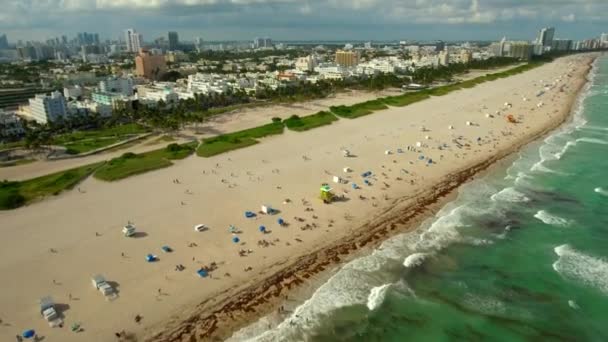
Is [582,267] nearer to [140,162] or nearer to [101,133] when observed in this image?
[140,162]

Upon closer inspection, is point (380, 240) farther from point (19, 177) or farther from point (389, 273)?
point (19, 177)

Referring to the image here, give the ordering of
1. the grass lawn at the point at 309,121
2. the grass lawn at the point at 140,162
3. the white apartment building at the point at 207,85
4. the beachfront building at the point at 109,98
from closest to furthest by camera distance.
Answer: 1. the grass lawn at the point at 140,162
2. the grass lawn at the point at 309,121
3. the beachfront building at the point at 109,98
4. the white apartment building at the point at 207,85

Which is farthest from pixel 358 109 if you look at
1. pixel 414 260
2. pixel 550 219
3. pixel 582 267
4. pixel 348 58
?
pixel 348 58

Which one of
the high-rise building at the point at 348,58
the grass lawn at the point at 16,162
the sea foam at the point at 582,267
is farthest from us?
the high-rise building at the point at 348,58

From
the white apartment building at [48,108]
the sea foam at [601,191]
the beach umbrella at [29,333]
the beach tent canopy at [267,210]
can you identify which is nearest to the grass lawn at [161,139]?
the white apartment building at [48,108]

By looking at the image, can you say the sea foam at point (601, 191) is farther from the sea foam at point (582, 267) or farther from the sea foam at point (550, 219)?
the sea foam at point (582, 267)

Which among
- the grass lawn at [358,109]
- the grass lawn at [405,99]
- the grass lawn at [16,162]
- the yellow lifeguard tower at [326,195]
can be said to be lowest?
the grass lawn at [16,162]

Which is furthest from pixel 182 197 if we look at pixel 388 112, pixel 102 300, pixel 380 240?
pixel 388 112
